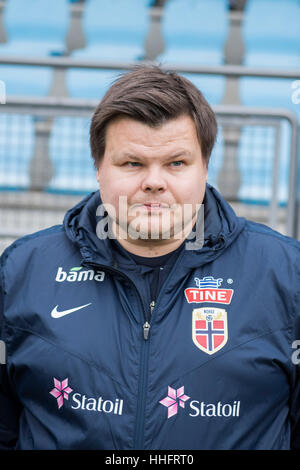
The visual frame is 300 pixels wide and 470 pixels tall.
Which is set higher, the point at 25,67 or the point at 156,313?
the point at 25,67

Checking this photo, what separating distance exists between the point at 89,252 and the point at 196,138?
0.46 m

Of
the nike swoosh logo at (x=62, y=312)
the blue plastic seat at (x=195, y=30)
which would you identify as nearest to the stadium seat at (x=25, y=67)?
the blue plastic seat at (x=195, y=30)

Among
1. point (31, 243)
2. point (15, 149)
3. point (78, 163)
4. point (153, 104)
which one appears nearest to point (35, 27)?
point (15, 149)

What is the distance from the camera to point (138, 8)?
5062 mm

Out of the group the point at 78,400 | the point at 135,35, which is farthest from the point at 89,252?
the point at 135,35

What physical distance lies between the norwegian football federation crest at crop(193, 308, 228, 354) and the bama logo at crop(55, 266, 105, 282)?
1.01 feet

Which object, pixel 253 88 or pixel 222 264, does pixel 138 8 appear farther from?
pixel 222 264

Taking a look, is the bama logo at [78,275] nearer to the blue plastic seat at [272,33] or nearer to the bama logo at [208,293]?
the bama logo at [208,293]

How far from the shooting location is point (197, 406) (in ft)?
5.23

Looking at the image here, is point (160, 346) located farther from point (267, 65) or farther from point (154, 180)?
point (267, 65)

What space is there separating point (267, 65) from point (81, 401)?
3.53 meters

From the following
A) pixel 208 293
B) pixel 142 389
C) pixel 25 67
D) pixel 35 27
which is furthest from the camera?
pixel 35 27
